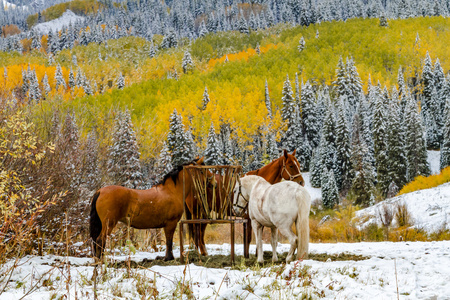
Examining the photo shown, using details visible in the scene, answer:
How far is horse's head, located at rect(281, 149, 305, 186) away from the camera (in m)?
Answer: 8.27

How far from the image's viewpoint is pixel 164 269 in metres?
6.51

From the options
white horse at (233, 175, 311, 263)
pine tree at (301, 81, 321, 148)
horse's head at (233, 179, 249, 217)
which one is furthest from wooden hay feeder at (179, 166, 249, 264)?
pine tree at (301, 81, 321, 148)

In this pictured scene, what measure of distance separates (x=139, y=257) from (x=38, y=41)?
18340cm

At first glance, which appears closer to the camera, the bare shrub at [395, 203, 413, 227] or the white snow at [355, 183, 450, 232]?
the white snow at [355, 183, 450, 232]

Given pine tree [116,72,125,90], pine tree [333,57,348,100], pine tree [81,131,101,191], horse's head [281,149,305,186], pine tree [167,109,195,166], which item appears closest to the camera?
horse's head [281,149,305,186]

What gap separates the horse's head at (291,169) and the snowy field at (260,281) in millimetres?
1869

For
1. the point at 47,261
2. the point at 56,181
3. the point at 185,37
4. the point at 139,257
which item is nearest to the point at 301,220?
the point at 139,257

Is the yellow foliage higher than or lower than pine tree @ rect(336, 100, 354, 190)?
lower

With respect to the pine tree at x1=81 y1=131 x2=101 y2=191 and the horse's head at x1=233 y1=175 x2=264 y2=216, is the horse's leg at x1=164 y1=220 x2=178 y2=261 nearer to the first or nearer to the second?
the horse's head at x1=233 y1=175 x2=264 y2=216

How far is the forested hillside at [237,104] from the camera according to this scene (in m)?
9.58

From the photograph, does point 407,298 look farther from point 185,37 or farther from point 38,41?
point 38,41

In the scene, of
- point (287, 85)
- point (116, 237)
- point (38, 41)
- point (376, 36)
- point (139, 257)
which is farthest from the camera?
point (38, 41)

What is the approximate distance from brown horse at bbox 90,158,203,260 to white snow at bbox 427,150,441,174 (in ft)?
174

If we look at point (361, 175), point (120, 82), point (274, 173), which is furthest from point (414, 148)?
point (120, 82)
